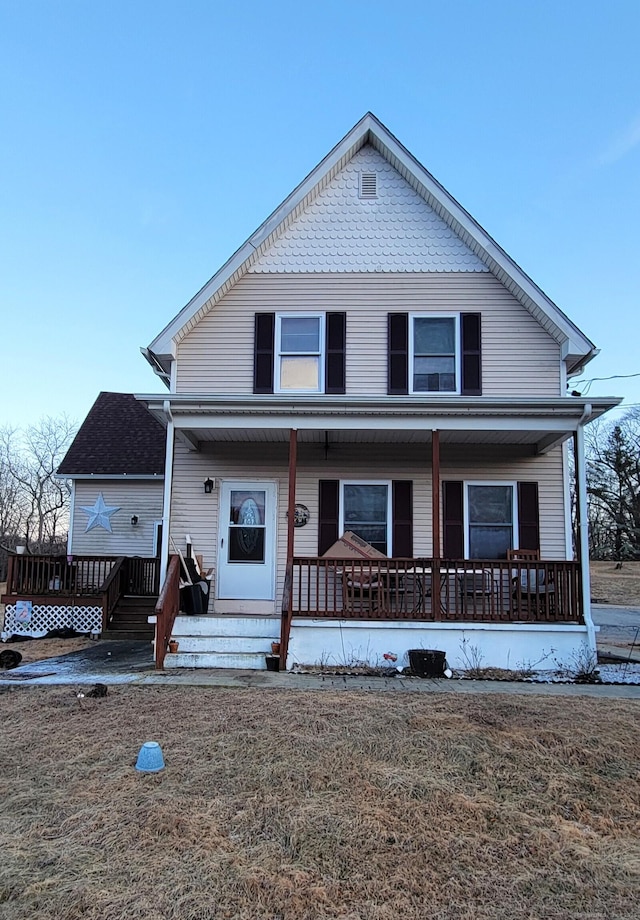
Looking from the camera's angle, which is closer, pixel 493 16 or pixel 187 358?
pixel 187 358

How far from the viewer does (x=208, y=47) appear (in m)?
13.3

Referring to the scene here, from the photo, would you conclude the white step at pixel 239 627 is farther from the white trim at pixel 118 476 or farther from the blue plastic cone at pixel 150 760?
the white trim at pixel 118 476

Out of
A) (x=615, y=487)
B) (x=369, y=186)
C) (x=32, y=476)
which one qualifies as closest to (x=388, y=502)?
(x=369, y=186)

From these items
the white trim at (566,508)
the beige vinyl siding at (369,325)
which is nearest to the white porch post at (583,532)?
the white trim at (566,508)

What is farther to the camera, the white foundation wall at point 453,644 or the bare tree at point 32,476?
the bare tree at point 32,476

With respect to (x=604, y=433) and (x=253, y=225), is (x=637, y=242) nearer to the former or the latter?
(x=253, y=225)

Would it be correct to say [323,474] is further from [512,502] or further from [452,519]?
[512,502]

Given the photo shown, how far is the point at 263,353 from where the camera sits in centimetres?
1034

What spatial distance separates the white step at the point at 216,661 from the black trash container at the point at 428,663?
77.9 inches

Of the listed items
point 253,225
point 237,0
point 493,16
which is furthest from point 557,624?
point 237,0

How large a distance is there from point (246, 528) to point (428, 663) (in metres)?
3.82

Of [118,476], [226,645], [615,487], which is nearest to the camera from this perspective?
[226,645]

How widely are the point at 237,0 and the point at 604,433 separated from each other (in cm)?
4450

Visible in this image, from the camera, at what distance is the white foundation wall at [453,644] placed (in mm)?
8336
